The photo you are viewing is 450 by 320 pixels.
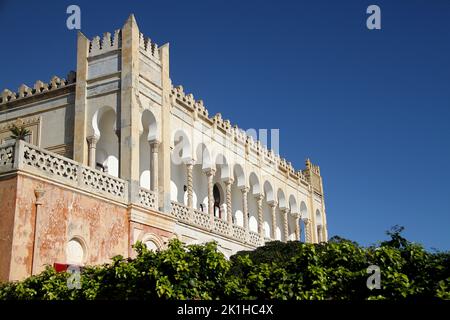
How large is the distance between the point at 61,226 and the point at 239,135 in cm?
1420

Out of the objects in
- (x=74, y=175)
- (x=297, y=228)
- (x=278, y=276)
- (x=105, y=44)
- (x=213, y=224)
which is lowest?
(x=278, y=276)

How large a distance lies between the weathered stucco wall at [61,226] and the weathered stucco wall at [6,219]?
0.12 m

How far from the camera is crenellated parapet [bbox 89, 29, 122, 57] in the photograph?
20984mm

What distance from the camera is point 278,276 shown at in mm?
10555

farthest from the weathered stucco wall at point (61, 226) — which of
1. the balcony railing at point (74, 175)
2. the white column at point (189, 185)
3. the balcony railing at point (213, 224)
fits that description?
the white column at point (189, 185)

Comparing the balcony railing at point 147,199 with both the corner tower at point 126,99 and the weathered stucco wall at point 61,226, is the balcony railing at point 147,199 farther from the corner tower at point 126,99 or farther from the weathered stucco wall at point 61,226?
the weathered stucco wall at point 61,226

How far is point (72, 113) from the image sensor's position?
21.4m

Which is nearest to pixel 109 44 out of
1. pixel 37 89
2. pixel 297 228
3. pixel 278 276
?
pixel 37 89

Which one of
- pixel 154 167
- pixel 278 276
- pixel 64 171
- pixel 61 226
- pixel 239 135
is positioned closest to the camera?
pixel 278 276

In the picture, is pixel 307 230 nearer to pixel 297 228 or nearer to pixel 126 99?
pixel 297 228

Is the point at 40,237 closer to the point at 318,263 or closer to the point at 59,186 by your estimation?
the point at 59,186
